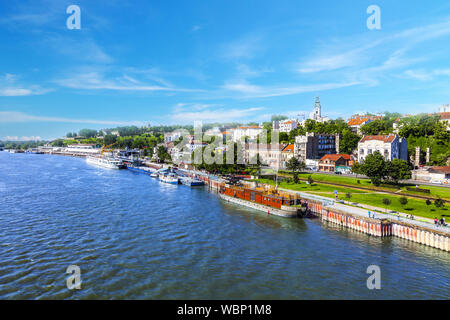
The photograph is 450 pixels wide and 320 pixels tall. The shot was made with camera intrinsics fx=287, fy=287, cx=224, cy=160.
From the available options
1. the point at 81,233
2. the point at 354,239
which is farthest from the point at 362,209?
the point at 81,233

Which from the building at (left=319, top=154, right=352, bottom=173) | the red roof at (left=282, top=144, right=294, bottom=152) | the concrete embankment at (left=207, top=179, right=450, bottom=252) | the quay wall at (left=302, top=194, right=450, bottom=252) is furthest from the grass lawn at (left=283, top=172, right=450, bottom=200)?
the red roof at (left=282, top=144, right=294, bottom=152)

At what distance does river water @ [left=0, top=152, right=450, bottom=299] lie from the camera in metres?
24.4

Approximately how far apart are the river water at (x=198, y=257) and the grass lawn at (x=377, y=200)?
30.3 feet

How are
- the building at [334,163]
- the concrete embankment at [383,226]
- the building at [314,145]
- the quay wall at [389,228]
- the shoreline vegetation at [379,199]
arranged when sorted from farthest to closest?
1. the building at [314,145]
2. the building at [334,163]
3. the shoreline vegetation at [379,199]
4. the concrete embankment at [383,226]
5. the quay wall at [389,228]

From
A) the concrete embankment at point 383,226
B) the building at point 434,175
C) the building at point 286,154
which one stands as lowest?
the concrete embankment at point 383,226

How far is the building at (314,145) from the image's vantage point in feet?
345

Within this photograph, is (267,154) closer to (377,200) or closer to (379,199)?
(379,199)

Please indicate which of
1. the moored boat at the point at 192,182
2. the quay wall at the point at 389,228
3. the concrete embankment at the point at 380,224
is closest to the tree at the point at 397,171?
the concrete embankment at the point at 380,224

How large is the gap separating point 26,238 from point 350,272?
37360mm

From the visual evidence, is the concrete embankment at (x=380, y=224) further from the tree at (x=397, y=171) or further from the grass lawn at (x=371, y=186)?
the tree at (x=397, y=171)

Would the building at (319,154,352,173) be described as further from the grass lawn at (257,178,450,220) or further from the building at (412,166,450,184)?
the grass lawn at (257,178,450,220)

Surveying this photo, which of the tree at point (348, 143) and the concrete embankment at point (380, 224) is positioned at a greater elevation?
the tree at point (348, 143)

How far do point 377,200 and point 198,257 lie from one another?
116 feet
